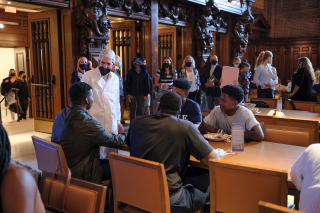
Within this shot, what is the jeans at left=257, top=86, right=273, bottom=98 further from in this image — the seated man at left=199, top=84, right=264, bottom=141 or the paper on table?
the seated man at left=199, top=84, right=264, bottom=141

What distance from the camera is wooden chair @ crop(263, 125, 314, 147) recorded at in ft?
9.60

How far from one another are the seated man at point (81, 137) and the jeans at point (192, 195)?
66cm

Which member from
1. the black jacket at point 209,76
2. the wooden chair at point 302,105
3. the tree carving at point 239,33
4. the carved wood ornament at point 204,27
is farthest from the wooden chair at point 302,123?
the tree carving at point 239,33

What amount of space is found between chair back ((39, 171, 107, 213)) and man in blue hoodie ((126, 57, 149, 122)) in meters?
5.00

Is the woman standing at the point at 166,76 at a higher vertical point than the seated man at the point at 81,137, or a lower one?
higher

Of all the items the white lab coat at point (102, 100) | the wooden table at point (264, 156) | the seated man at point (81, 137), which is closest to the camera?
the wooden table at point (264, 156)

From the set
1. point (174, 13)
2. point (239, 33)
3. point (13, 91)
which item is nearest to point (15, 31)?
point (13, 91)

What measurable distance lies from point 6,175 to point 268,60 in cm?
643

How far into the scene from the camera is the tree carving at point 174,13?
26.2 feet

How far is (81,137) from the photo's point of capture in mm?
2422

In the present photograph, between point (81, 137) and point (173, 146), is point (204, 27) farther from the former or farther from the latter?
point (173, 146)

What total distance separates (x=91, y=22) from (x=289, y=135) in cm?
428

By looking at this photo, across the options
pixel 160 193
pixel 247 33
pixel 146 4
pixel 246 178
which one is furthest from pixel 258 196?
pixel 247 33

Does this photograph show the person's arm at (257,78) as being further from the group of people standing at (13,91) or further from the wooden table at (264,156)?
the group of people standing at (13,91)
